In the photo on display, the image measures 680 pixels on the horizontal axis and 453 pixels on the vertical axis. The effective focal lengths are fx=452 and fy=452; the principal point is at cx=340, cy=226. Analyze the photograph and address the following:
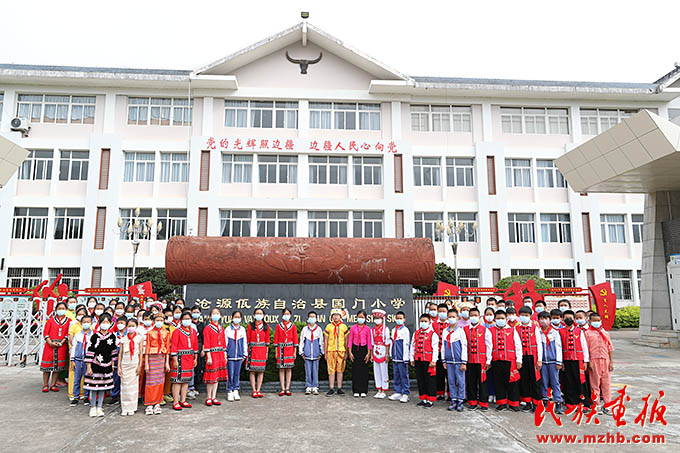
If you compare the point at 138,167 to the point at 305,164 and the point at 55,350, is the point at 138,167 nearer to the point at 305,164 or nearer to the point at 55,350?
the point at 305,164

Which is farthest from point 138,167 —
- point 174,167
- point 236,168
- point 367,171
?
point 367,171

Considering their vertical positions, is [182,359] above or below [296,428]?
above

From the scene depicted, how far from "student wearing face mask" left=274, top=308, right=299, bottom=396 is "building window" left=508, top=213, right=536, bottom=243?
17.6 metres

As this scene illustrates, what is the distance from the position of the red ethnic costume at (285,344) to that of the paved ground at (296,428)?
48 centimetres

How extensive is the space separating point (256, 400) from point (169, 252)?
8.67 ft

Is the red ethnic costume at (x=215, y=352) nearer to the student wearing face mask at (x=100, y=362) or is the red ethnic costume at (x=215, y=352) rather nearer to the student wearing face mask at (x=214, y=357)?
the student wearing face mask at (x=214, y=357)

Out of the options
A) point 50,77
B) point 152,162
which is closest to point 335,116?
point 152,162

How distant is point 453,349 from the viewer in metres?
6.05

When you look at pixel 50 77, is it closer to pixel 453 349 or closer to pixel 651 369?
pixel 453 349

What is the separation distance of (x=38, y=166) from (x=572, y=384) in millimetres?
22907

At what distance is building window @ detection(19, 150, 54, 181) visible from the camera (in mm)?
20562

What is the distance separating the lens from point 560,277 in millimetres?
21672

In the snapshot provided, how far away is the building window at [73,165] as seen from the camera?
20734 mm

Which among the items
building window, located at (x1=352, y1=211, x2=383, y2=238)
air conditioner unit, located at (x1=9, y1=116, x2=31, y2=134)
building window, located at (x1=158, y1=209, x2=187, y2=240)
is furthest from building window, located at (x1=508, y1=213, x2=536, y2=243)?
air conditioner unit, located at (x1=9, y1=116, x2=31, y2=134)
